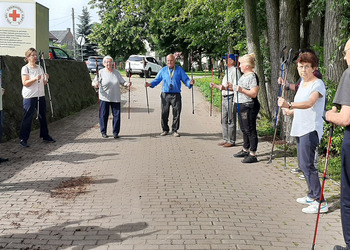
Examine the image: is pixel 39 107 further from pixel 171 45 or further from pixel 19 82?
pixel 171 45

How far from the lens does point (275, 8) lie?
11430 mm

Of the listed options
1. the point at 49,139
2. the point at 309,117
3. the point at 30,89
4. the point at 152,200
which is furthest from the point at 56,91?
the point at 309,117

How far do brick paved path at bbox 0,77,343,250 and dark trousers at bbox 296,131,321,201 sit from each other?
1.31 ft

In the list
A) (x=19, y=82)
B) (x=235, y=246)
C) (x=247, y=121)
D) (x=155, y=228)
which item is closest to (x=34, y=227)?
(x=155, y=228)

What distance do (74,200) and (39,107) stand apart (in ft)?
14.0

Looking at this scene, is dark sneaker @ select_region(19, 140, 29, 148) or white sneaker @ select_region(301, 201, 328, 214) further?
dark sneaker @ select_region(19, 140, 29, 148)

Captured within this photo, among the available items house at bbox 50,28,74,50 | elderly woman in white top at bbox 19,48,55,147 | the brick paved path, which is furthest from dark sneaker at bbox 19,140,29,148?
house at bbox 50,28,74,50

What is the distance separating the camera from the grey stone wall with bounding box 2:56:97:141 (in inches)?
400

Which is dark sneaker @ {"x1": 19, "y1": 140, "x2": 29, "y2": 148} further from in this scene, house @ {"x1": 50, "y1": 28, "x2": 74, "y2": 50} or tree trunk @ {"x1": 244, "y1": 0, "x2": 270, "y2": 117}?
house @ {"x1": 50, "y1": 28, "x2": 74, "y2": 50}

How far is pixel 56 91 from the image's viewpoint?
1391 centimetres

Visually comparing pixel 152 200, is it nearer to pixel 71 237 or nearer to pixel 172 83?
pixel 71 237

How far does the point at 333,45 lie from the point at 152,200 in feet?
16.4

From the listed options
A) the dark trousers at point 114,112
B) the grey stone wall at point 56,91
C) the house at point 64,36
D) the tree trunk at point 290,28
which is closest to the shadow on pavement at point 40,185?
the grey stone wall at point 56,91

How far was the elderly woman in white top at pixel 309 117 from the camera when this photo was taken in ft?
16.9
